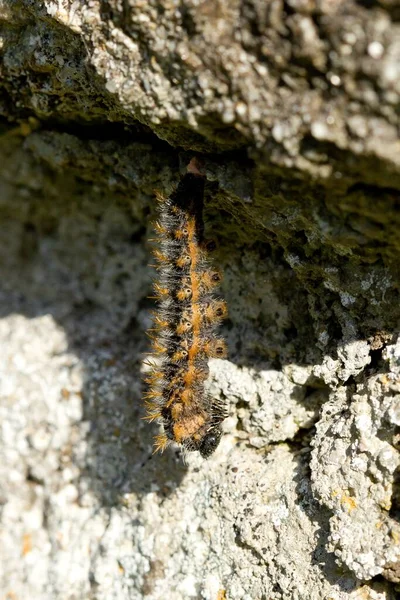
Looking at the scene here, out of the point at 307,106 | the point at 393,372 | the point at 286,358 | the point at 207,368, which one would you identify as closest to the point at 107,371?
the point at 207,368

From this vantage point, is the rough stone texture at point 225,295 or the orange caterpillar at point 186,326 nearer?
the rough stone texture at point 225,295

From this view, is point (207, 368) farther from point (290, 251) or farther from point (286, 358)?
point (290, 251)

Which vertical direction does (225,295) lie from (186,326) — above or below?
below

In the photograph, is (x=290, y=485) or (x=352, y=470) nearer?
(x=352, y=470)

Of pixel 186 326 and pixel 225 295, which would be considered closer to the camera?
pixel 186 326
